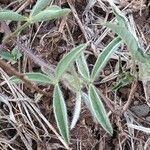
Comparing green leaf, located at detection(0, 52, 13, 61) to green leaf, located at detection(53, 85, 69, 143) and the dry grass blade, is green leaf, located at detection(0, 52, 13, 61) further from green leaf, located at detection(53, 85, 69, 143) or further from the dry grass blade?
green leaf, located at detection(53, 85, 69, 143)

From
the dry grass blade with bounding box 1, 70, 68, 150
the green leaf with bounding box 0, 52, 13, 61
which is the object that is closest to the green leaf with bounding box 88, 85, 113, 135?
the dry grass blade with bounding box 1, 70, 68, 150

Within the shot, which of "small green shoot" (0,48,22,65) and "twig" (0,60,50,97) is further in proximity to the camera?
"small green shoot" (0,48,22,65)

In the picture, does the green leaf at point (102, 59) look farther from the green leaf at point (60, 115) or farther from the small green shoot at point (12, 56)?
the small green shoot at point (12, 56)

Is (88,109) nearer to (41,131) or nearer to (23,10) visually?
(41,131)

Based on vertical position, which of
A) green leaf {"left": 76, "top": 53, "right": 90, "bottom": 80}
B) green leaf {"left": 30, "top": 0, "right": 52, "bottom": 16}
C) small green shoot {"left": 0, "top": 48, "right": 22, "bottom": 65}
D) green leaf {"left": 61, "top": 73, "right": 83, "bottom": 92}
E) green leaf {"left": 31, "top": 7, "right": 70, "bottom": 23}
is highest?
green leaf {"left": 30, "top": 0, "right": 52, "bottom": 16}

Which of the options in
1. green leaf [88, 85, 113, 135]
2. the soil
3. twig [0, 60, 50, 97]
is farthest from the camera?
the soil

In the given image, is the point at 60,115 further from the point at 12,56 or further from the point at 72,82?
the point at 12,56

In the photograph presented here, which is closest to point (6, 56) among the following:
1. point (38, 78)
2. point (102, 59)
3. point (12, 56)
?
point (12, 56)
